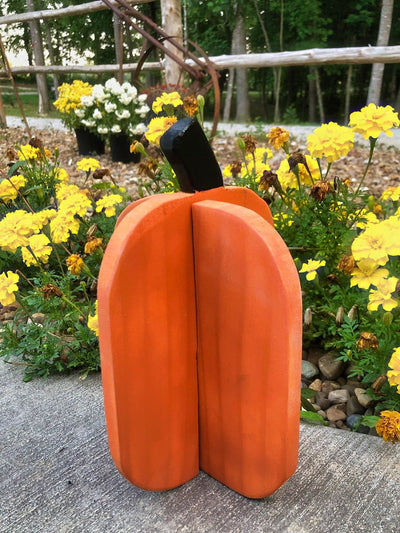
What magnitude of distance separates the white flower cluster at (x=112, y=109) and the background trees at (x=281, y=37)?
7.44 m

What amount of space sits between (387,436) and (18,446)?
0.90 meters

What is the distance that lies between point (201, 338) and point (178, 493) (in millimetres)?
357

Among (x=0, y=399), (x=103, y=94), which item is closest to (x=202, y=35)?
(x=103, y=94)

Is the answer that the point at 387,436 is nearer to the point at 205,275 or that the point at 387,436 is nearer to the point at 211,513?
the point at 211,513

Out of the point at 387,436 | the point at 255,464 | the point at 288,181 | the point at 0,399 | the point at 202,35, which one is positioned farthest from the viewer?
the point at 202,35

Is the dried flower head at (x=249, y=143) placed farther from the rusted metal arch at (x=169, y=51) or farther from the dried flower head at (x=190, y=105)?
the rusted metal arch at (x=169, y=51)

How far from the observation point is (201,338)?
1016 millimetres

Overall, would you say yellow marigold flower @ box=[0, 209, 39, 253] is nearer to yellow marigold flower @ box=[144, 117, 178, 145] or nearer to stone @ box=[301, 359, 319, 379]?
yellow marigold flower @ box=[144, 117, 178, 145]

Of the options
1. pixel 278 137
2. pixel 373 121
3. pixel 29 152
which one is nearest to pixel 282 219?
pixel 278 137

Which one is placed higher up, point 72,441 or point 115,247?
point 115,247

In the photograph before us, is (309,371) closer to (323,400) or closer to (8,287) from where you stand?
(323,400)

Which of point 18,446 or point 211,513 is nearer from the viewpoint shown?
point 211,513

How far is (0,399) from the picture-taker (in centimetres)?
149

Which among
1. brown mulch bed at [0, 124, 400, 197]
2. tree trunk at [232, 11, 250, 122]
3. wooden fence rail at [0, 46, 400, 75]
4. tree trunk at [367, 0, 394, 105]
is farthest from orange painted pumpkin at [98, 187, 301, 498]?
tree trunk at [232, 11, 250, 122]
